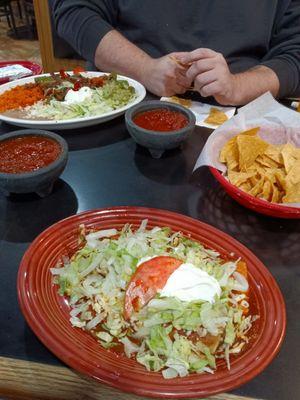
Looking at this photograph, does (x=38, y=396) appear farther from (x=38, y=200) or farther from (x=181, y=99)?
(x=181, y=99)

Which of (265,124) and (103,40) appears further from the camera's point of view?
(103,40)

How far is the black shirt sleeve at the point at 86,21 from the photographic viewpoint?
2109 mm

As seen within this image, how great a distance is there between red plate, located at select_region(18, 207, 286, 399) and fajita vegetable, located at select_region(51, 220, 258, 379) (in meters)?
0.02

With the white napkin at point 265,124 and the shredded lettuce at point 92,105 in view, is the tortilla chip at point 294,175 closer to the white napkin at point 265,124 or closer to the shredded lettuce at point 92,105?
the white napkin at point 265,124

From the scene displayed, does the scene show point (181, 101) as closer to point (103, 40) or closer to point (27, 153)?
point (103, 40)

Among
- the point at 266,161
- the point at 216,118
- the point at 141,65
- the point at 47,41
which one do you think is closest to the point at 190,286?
the point at 266,161

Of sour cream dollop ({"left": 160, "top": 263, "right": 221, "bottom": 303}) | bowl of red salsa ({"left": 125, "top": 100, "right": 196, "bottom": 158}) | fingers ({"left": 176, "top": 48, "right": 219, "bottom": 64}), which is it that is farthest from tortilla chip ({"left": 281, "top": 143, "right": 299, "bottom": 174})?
fingers ({"left": 176, "top": 48, "right": 219, "bottom": 64})

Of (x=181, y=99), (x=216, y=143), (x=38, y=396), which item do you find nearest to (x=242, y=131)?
(x=216, y=143)

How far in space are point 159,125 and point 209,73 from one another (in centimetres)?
45

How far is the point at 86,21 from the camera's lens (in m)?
2.11

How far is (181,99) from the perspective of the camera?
188 centimetres

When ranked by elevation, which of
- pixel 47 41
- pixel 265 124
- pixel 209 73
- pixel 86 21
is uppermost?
pixel 86 21

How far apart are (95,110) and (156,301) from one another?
1030 millimetres

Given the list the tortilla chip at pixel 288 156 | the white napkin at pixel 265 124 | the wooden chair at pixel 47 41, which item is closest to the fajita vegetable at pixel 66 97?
the white napkin at pixel 265 124
